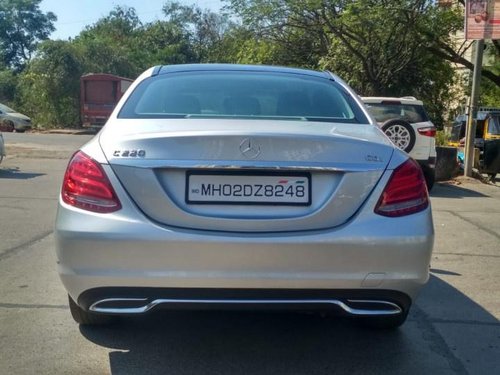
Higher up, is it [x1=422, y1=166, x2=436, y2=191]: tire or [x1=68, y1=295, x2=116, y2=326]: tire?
[x1=422, y1=166, x2=436, y2=191]: tire

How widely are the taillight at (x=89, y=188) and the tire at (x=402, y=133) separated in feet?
28.2

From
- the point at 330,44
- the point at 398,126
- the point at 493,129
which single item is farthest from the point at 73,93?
the point at 398,126

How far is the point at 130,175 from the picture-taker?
3244mm

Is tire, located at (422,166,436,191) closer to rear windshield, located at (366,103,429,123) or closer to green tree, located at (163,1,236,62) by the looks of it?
rear windshield, located at (366,103,429,123)

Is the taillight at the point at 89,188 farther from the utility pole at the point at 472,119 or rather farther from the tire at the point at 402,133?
the utility pole at the point at 472,119

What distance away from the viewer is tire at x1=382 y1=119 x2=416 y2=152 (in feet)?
37.1

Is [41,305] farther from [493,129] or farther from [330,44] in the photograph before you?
[330,44]

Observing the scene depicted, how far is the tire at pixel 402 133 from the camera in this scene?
11.3m

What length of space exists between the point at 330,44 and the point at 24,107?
21.7 metres

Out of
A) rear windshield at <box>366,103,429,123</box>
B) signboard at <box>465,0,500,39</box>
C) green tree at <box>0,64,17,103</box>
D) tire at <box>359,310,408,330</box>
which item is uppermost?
signboard at <box>465,0,500,39</box>

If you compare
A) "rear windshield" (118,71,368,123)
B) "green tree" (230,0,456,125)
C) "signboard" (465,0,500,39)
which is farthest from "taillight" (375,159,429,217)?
"green tree" (230,0,456,125)

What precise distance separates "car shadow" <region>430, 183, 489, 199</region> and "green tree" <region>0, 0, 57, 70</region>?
204 feet

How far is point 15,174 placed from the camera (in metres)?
12.7

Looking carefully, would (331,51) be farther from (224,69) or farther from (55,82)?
(224,69)
